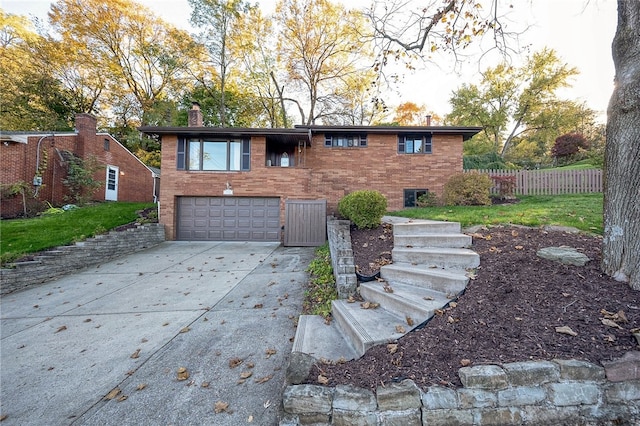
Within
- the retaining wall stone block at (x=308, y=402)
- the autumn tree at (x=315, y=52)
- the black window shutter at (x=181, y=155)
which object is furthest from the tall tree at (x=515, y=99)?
the retaining wall stone block at (x=308, y=402)

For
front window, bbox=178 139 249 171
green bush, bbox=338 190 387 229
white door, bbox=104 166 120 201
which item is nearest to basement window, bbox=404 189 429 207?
green bush, bbox=338 190 387 229

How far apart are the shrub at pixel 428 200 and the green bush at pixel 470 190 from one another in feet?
5.49

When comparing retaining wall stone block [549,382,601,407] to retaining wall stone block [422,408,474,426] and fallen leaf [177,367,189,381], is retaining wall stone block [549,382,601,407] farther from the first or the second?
fallen leaf [177,367,189,381]

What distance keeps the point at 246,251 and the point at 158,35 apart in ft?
70.6

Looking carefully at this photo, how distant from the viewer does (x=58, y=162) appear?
12.4 meters

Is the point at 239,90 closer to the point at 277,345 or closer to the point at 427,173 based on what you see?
the point at 427,173

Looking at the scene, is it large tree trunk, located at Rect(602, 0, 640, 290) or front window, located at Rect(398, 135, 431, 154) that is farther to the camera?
front window, located at Rect(398, 135, 431, 154)

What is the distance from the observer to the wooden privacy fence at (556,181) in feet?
35.2

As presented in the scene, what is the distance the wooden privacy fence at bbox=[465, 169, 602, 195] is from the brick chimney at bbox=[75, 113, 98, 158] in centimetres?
1939

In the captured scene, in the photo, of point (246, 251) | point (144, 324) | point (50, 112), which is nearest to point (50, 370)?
point (144, 324)

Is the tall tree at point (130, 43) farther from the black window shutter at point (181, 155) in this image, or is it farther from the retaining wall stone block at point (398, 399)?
the retaining wall stone block at point (398, 399)

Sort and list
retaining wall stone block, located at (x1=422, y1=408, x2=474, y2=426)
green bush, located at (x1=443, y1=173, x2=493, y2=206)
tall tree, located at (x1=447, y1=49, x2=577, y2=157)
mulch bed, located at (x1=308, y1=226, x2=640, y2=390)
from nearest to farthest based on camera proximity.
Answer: retaining wall stone block, located at (x1=422, y1=408, x2=474, y2=426)
mulch bed, located at (x1=308, y1=226, x2=640, y2=390)
green bush, located at (x1=443, y1=173, x2=493, y2=206)
tall tree, located at (x1=447, y1=49, x2=577, y2=157)

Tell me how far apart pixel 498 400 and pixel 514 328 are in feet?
2.35

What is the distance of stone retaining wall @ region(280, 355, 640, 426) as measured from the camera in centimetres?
192
